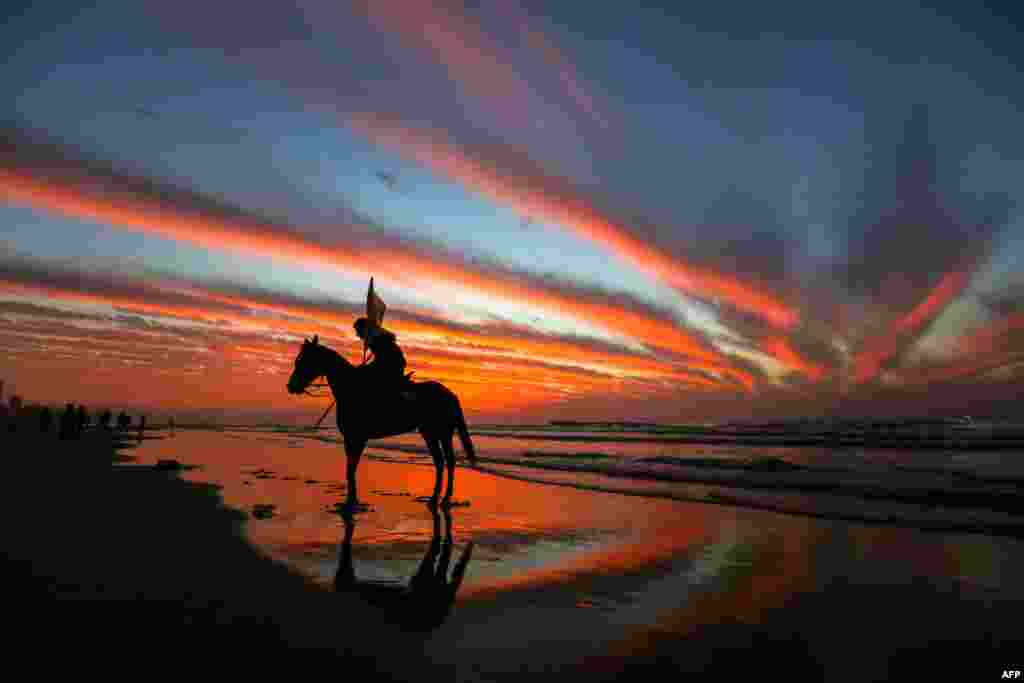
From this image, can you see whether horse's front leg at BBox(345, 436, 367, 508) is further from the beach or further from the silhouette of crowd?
the silhouette of crowd

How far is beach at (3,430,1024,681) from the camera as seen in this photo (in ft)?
13.9

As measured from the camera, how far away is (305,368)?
12117mm

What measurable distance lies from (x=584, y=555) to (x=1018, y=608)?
4.62 metres

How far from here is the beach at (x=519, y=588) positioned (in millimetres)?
4230

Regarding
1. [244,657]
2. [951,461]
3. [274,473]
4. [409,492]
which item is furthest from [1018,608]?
[951,461]

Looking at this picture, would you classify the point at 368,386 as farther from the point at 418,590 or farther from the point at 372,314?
the point at 418,590

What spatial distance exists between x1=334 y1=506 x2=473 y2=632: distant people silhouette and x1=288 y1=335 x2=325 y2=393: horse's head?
527 cm

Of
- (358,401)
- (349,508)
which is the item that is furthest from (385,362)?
(349,508)

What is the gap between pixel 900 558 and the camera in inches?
312

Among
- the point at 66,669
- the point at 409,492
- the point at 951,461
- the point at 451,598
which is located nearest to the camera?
the point at 66,669

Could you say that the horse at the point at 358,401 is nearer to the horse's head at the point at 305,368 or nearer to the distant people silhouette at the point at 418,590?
the horse's head at the point at 305,368

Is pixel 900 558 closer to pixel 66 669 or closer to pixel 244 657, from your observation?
pixel 244 657

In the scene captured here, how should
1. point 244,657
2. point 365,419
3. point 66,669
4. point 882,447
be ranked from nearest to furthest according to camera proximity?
point 66,669 → point 244,657 → point 365,419 → point 882,447

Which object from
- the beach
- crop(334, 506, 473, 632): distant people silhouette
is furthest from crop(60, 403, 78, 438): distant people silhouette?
crop(334, 506, 473, 632): distant people silhouette
